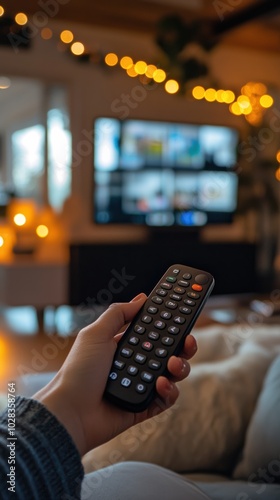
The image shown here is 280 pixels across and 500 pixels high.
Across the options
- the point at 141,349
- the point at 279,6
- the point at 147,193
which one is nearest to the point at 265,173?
the point at 147,193

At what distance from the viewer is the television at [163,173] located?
4.17 metres

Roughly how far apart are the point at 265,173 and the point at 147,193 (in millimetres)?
1055

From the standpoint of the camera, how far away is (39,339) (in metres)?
3.19

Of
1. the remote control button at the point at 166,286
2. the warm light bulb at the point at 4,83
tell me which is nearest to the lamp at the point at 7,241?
the warm light bulb at the point at 4,83

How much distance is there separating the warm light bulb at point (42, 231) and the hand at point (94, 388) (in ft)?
11.2

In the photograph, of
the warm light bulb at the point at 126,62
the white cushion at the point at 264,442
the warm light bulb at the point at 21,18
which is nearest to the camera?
the white cushion at the point at 264,442

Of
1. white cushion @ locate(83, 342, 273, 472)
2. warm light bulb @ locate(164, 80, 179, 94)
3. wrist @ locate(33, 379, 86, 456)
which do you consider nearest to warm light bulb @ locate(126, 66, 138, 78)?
warm light bulb @ locate(164, 80, 179, 94)

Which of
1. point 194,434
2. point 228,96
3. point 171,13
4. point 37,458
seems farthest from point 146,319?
point 228,96

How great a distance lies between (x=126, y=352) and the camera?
2.16ft

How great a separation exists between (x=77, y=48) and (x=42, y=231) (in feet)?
4.47

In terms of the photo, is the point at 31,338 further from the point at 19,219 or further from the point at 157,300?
the point at 157,300

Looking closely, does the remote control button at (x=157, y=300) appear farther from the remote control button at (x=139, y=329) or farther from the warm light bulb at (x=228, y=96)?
the warm light bulb at (x=228, y=96)

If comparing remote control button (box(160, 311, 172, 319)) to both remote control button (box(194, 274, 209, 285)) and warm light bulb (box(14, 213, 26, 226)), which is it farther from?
warm light bulb (box(14, 213, 26, 226))

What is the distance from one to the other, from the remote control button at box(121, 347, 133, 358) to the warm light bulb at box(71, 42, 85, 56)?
3687mm
